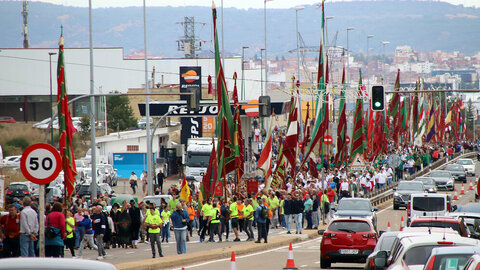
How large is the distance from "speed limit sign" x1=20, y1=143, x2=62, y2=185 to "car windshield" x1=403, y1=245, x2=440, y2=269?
5.34 meters

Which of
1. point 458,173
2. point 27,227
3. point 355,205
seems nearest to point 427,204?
point 355,205

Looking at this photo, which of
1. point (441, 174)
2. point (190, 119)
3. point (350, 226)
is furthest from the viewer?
point (190, 119)

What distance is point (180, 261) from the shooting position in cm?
2267

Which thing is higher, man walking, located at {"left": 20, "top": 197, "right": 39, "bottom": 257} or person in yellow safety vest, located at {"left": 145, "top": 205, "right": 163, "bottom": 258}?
man walking, located at {"left": 20, "top": 197, "right": 39, "bottom": 257}

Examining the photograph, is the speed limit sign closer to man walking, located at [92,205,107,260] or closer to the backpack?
man walking, located at [92,205,107,260]

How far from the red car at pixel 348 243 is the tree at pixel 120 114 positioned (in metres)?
73.7

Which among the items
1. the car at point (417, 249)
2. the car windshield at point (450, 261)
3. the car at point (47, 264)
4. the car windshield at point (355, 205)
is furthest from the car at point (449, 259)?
the car windshield at point (355, 205)

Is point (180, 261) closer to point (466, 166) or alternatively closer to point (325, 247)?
point (325, 247)

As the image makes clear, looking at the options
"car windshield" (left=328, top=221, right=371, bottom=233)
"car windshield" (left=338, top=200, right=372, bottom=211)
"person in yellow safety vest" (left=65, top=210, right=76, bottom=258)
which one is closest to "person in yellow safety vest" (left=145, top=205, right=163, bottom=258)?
"person in yellow safety vest" (left=65, top=210, right=76, bottom=258)

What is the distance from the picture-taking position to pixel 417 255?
13453 mm

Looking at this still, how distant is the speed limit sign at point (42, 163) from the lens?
13.1 metres

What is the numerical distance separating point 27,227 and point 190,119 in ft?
153

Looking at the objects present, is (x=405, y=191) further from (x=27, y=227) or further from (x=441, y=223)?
(x=27, y=227)

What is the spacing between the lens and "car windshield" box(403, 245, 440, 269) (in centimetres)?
1340
